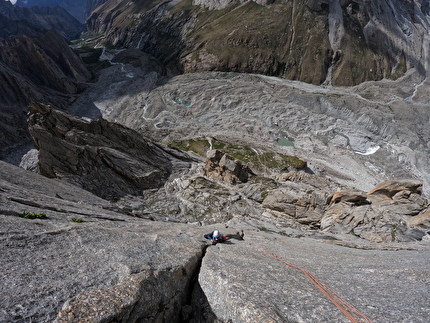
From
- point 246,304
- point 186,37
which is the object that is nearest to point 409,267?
point 246,304

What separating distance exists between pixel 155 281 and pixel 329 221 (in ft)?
96.9

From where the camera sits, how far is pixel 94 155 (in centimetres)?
4228

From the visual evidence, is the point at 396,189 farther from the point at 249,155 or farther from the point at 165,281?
the point at 249,155

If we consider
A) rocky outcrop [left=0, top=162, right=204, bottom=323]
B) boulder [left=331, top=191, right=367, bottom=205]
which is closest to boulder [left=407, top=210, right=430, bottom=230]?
boulder [left=331, top=191, right=367, bottom=205]

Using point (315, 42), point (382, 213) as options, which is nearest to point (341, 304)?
point (382, 213)

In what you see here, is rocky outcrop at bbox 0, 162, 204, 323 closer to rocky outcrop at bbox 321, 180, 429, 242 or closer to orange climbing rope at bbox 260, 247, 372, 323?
orange climbing rope at bbox 260, 247, 372, 323

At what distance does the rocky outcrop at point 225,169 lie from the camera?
4834 centimetres

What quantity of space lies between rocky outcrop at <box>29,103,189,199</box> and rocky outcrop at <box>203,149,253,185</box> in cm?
885

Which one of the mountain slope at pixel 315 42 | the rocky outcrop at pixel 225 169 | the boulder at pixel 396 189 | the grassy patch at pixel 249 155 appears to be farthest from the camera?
the mountain slope at pixel 315 42

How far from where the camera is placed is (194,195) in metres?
44.0

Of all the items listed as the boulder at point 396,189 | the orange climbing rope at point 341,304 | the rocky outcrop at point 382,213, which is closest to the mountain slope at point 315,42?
the boulder at point 396,189

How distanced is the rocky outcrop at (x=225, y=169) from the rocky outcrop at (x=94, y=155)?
Answer: 8.85 m

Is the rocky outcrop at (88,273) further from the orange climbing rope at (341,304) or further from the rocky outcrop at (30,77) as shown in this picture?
the rocky outcrop at (30,77)

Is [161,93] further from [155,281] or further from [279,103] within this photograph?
[155,281]
